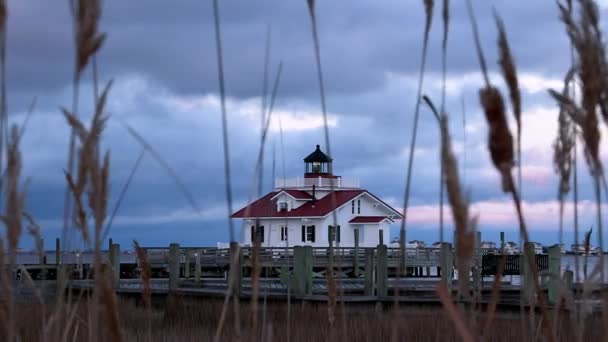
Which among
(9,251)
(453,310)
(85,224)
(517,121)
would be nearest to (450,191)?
(453,310)

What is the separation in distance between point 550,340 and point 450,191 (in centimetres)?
45

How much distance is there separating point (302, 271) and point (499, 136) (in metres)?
13.7

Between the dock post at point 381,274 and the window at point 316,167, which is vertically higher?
the window at point 316,167

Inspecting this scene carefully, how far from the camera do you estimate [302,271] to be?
14.5m

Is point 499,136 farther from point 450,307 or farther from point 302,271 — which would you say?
point 302,271

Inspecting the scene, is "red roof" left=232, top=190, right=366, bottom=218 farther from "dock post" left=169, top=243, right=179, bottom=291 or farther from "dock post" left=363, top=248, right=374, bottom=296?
"dock post" left=363, top=248, right=374, bottom=296

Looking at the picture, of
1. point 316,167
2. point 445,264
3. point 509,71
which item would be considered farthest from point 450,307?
point 316,167

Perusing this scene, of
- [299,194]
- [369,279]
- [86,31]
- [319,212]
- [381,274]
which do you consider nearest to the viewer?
[86,31]

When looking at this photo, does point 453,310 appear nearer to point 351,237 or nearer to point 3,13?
point 3,13

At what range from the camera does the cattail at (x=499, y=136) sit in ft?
2.95

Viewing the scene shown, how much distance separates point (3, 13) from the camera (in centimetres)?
124

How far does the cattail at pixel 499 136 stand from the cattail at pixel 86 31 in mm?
480

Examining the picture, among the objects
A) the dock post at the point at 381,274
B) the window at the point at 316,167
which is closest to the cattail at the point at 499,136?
the dock post at the point at 381,274

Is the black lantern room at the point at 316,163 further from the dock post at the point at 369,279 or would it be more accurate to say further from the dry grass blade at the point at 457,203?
the dry grass blade at the point at 457,203
